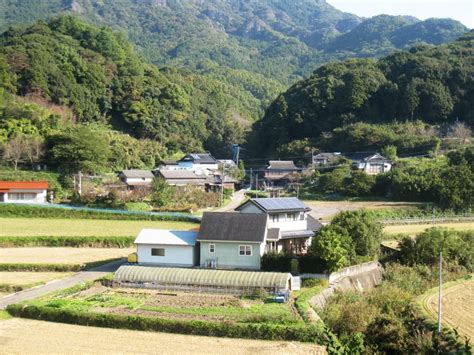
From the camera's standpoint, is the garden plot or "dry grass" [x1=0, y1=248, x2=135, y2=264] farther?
"dry grass" [x1=0, y1=248, x2=135, y2=264]

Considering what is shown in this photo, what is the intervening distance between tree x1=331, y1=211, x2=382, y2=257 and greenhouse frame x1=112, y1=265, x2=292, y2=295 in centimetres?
459

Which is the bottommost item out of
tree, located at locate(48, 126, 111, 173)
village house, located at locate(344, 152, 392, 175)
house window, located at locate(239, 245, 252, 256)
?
house window, located at locate(239, 245, 252, 256)

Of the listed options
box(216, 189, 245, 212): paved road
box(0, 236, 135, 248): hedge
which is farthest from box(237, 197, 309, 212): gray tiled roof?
box(216, 189, 245, 212): paved road

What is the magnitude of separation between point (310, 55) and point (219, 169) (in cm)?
10301

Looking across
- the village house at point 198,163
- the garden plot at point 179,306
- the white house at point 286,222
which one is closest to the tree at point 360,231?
the white house at point 286,222

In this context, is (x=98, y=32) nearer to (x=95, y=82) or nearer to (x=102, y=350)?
(x=95, y=82)

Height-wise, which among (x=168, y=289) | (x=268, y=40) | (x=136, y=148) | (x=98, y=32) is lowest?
(x=168, y=289)

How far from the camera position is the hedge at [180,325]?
50.9 feet

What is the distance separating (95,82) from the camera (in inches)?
2357

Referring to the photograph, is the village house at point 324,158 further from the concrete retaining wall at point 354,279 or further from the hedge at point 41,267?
the hedge at point 41,267

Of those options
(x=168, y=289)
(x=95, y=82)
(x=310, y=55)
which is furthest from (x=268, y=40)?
(x=168, y=289)

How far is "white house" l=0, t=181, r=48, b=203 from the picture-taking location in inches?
1449

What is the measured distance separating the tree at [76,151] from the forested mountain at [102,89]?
3097 mm

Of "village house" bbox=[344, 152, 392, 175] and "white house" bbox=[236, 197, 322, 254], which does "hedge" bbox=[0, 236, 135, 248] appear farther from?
"village house" bbox=[344, 152, 392, 175]
